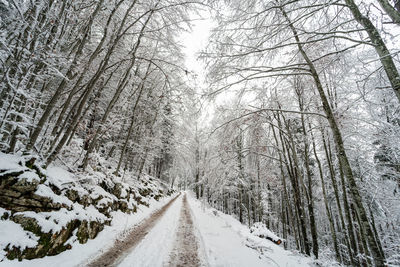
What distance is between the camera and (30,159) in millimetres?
3738

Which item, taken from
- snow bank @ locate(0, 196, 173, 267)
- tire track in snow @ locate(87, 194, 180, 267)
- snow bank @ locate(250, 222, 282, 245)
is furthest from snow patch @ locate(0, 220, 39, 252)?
snow bank @ locate(250, 222, 282, 245)

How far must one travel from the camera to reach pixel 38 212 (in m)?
3.44

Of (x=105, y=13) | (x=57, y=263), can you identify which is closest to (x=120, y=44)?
(x=105, y=13)

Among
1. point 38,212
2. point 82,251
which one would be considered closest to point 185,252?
point 82,251

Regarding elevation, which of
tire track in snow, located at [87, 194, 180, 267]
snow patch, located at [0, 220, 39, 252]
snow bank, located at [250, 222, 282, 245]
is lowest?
tire track in snow, located at [87, 194, 180, 267]

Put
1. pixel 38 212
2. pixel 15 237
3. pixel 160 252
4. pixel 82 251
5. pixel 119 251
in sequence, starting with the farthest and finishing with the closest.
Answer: pixel 160 252, pixel 119 251, pixel 82 251, pixel 38 212, pixel 15 237

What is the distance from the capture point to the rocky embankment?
9.65 ft

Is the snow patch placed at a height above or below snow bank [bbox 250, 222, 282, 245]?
above

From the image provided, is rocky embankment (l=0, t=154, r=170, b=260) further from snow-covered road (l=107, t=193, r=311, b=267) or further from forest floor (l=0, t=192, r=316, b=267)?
snow-covered road (l=107, t=193, r=311, b=267)

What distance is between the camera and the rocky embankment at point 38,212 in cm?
294

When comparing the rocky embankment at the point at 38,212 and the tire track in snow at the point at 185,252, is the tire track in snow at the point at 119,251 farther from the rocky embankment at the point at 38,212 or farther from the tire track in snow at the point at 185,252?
the tire track in snow at the point at 185,252

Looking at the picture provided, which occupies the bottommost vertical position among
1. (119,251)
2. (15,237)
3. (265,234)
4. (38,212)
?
(119,251)

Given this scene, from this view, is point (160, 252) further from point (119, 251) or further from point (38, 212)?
point (38, 212)

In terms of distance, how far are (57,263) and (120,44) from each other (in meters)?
7.55
